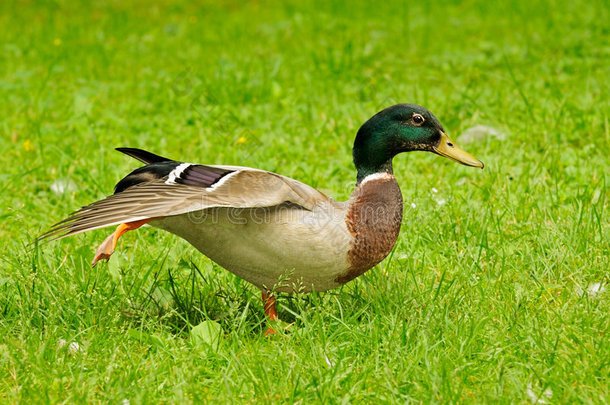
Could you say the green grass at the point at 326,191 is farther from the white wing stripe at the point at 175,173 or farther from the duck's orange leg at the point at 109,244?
the white wing stripe at the point at 175,173

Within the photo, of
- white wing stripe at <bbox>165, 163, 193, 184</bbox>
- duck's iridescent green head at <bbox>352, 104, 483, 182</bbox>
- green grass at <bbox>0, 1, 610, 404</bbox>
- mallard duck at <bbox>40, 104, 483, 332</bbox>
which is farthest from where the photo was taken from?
duck's iridescent green head at <bbox>352, 104, 483, 182</bbox>

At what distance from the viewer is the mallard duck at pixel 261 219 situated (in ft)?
10.0

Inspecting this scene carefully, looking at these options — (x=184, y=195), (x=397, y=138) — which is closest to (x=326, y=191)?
(x=397, y=138)

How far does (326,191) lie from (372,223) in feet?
5.08

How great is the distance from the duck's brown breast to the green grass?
22 cm

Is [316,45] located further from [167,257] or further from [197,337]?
[197,337]

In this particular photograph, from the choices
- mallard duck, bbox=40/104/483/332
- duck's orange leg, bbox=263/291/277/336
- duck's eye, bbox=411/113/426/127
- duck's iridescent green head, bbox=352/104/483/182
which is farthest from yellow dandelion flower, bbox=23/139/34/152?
duck's eye, bbox=411/113/426/127

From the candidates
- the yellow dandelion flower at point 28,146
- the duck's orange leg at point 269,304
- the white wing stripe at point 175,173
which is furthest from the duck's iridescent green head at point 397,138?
the yellow dandelion flower at point 28,146

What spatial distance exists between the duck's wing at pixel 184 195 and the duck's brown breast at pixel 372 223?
16cm

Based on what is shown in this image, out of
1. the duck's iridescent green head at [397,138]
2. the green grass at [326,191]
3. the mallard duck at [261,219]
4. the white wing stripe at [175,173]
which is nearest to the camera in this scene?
the green grass at [326,191]

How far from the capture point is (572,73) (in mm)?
6859

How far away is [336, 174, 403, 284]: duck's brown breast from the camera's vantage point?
129 inches

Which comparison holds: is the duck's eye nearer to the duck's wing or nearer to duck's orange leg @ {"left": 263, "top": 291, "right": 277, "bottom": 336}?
the duck's wing

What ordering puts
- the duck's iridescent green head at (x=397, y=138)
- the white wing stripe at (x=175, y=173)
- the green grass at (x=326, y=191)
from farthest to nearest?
1. the duck's iridescent green head at (x=397, y=138)
2. the white wing stripe at (x=175, y=173)
3. the green grass at (x=326, y=191)
